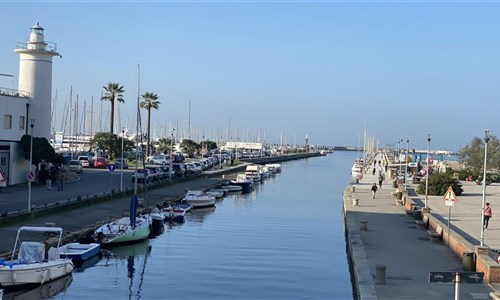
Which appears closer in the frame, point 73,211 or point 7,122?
point 73,211

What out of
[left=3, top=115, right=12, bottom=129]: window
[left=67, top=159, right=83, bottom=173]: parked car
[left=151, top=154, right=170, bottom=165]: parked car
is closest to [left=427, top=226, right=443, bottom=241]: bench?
[left=3, top=115, right=12, bottom=129]: window

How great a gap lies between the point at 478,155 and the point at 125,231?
3098 inches

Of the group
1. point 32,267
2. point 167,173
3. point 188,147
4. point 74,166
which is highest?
point 188,147

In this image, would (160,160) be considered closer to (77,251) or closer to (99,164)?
(99,164)

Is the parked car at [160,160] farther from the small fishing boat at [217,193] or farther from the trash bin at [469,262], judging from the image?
the trash bin at [469,262]

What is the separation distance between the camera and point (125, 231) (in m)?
37.6

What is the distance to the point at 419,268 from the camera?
87.5ft

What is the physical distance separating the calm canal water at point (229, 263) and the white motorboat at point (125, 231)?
543mm

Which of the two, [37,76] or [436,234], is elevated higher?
[37,76]

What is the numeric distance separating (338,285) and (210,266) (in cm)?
A: 620

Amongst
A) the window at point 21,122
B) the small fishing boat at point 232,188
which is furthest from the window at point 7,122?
the small fishing boat at point 232,188

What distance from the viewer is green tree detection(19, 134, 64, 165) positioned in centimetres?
5441

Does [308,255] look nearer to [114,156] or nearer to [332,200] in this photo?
[332,200]

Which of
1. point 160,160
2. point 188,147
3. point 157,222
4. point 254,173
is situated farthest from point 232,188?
point 188,147
